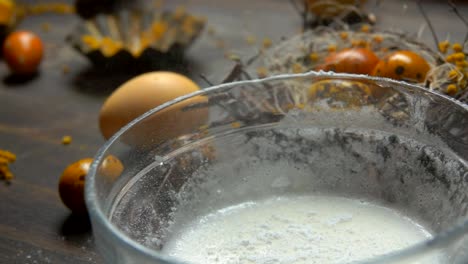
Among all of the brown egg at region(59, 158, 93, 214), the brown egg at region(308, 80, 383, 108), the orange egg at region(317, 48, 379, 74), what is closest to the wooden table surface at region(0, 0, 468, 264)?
the brown egg at region(59, 158, 93, 214)

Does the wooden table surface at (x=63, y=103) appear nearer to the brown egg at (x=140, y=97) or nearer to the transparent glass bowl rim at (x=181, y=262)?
the brown egg at (x=140, y=97)

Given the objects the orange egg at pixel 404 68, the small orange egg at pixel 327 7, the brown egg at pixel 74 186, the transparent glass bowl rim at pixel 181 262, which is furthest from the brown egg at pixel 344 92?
the small orange egg at pixel 327 7

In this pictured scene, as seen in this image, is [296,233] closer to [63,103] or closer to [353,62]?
[353,62]

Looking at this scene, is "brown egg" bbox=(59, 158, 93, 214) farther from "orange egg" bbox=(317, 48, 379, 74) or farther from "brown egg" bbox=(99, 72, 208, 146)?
"orange egg" bbox=(317, 48, 379, 74)

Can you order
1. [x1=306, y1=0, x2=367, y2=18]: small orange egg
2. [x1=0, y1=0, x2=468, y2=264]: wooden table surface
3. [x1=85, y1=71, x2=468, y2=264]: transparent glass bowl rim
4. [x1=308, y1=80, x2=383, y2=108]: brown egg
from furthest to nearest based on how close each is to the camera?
1. [x1=306, y1=0, x2=367, y2=18]: small orange egg
2. [x1=0, y1=0, x2=468, y2=264]: wooden table surface
3. [x1=308, y1=80, x2=383, y2=108]: brown egg
4. [x1=85, y1=71, x2=468, y2=264]: transparent glass bowl rim

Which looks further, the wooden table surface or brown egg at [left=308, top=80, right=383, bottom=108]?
the wooden table surface

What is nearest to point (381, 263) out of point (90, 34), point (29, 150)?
point (29, 150)

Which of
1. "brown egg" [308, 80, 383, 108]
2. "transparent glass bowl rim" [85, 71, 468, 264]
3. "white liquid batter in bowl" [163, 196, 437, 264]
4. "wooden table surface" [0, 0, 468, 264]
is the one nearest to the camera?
"transparent glass bowl rim" [85, 71, 468, 264]
